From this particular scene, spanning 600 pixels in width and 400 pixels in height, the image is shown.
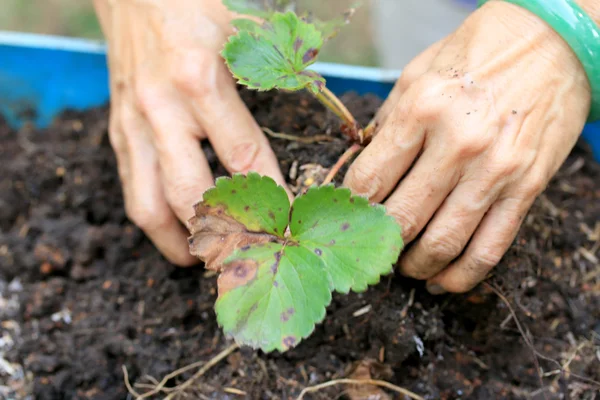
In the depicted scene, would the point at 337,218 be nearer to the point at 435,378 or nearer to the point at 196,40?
the point at 435,378

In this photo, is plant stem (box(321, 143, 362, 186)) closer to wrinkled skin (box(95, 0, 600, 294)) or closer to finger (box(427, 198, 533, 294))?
wrinkled skin (box(95, 0, 600, 294))

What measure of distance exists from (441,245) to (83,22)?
3.25 meters

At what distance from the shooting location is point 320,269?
41.0 inches

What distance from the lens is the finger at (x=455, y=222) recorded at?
3.89ft

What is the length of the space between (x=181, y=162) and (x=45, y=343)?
73cm

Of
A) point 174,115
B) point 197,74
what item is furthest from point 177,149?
point 197,74

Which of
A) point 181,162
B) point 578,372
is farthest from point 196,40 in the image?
point 578,372

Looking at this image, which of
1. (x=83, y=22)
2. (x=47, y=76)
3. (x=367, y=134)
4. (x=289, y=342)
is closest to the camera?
(x=289, y=342)

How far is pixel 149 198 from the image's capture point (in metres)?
1.57

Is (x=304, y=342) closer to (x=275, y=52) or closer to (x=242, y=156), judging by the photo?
(x=242, y=156)

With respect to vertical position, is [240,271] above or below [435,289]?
above

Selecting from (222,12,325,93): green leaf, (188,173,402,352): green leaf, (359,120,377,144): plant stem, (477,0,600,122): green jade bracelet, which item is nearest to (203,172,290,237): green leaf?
(188,173,402,352): green leaf

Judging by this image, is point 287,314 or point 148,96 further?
point 148,96

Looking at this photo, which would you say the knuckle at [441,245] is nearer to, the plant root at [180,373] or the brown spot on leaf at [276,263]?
the brown spot on leaf at [276,263]
